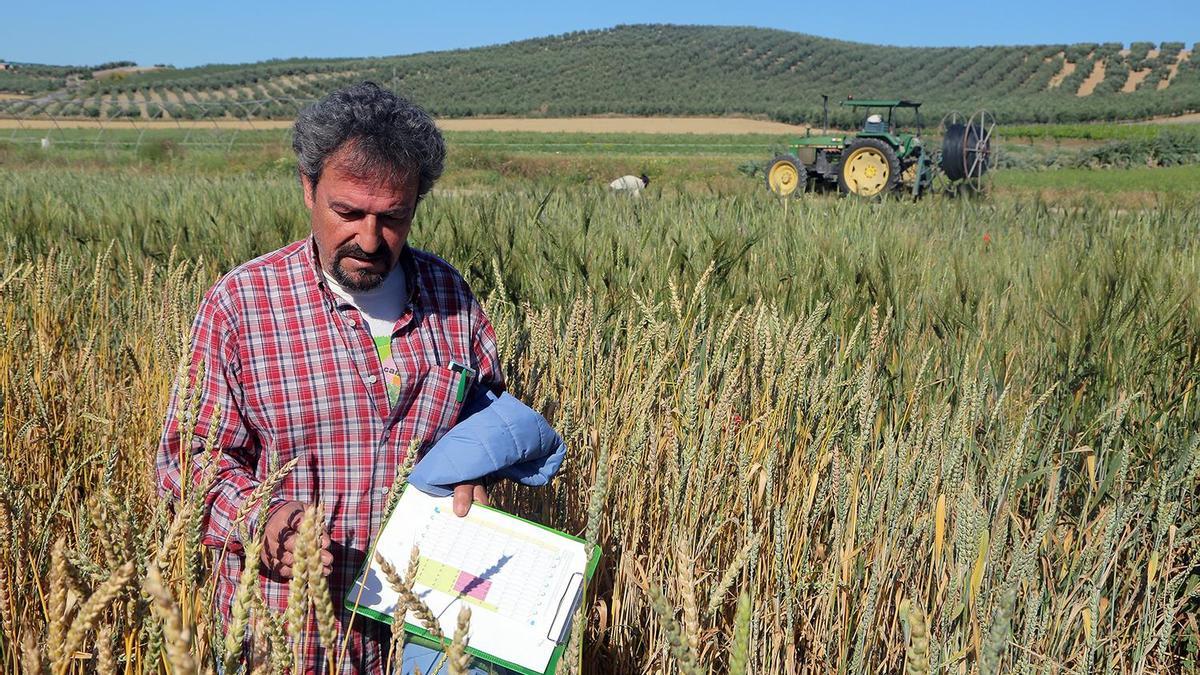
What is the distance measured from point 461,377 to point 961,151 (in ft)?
35.7

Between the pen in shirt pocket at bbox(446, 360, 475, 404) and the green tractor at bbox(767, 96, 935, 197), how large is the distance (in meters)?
9.53

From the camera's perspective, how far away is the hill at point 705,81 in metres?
41.4

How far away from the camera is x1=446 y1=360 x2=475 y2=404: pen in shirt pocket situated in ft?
4.99

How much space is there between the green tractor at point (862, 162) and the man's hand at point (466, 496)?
9.76m

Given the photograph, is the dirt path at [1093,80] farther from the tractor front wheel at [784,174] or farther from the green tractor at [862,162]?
the tractor front wheel at [784,174]

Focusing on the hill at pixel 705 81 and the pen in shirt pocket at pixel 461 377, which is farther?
the hill at pixel 705 81

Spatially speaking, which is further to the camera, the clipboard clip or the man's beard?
the man's beard

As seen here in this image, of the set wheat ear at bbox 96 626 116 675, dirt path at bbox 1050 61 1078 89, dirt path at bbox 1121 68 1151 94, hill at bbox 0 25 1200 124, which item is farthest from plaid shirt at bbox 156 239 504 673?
dirt path at bbox 1050 61 1078 89

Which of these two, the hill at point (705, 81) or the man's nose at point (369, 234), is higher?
the hill at point (705, 81)

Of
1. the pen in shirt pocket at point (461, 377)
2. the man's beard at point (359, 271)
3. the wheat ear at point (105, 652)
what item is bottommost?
the pen in shirt pocket at point (461, 377)

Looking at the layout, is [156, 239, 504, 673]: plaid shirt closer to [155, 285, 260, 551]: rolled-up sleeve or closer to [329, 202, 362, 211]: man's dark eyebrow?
[155, 285, 260, 551]: rolled-up sleeve

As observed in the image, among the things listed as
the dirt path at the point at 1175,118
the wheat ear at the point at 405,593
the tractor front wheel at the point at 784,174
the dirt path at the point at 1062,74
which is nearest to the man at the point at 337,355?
the wheat ear at the point at 405,593

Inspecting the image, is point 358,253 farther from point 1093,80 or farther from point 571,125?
point 1093,80

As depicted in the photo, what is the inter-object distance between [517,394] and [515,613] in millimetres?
1053
